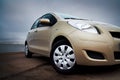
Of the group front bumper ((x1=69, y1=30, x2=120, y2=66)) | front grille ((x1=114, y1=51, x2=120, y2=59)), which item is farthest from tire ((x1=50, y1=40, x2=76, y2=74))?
front grille ((x1=114, y1=51, x2=120, y2=59))

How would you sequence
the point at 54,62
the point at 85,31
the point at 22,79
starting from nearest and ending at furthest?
the point at 22,79 < the point at 85,31 < the point at 54,62

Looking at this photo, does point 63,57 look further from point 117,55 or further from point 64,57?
point 117,55

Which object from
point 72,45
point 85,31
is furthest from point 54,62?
point 85,31

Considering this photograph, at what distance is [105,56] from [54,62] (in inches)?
46.9

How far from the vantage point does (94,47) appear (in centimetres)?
411

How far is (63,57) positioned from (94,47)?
765mm

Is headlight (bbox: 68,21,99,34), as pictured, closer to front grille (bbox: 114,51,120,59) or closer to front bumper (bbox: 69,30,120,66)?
front bumper (bbox: 69,30,120,66)

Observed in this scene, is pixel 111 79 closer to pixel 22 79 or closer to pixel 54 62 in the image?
pixel 54 62

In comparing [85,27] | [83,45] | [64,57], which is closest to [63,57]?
[64,57]

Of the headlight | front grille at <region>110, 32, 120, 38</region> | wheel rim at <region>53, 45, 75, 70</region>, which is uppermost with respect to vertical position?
the headlight

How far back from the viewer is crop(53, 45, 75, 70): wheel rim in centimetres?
433

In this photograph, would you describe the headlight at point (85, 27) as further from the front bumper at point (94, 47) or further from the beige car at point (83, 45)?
the front bumper at point (94, 47)

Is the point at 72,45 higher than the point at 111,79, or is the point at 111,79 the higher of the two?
the point at 72,45

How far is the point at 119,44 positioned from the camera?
429cm
